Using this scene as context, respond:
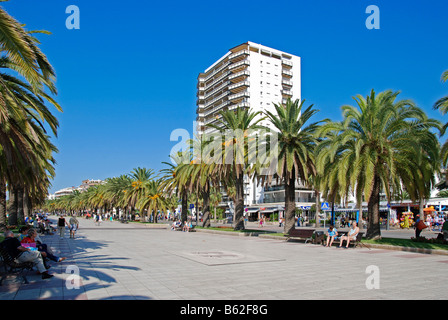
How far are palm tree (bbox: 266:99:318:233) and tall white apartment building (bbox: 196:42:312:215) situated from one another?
59.4m

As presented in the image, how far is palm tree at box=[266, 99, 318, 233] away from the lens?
79.2 ft

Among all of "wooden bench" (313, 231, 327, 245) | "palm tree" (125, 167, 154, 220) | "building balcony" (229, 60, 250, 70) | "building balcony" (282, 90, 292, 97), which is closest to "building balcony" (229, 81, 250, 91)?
"building balcony" (229, 60, 250, 70)

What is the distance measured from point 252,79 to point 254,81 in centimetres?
83

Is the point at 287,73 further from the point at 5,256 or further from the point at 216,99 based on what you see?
the point at 5,256

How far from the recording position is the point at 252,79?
92438mm

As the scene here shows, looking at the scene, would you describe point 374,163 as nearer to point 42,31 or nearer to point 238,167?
point 238,167

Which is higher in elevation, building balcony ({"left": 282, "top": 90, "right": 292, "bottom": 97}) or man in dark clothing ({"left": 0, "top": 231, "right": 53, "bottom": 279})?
building balcony ({"left": 282, "top": 90, "right": 292, "bottom": 97})

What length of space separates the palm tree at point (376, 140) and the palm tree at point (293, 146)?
4434mm

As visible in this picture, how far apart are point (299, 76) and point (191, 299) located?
330 ft

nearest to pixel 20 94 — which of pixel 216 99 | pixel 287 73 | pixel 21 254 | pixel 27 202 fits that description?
pixel 21 254

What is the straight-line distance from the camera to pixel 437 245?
55.2 ft

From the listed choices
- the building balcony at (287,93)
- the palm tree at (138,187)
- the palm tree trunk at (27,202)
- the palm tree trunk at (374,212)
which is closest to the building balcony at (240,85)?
the building balcony at (287,93)

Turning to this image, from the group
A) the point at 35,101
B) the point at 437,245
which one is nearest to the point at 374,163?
the point at 437,245

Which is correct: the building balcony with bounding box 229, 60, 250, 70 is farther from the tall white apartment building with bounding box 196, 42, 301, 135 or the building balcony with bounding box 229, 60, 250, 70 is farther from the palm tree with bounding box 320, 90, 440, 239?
the palm tree with bounding box 320, 90, 440, 239
